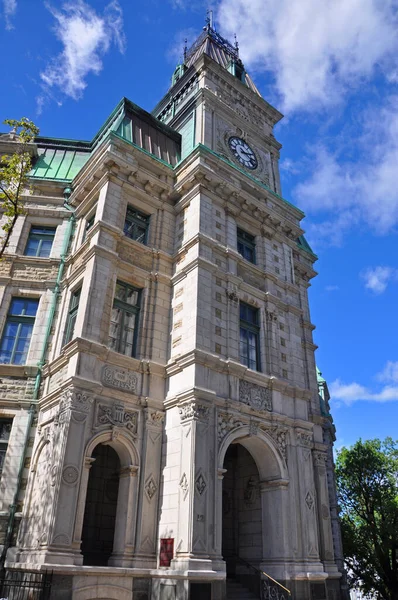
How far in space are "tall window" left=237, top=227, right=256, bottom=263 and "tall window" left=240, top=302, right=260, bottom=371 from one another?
2.80 metres

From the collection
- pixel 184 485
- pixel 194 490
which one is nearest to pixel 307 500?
pixel 194 490

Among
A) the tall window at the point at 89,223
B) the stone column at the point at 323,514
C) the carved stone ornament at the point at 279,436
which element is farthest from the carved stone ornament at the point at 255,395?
the tall window at the point at 89,223

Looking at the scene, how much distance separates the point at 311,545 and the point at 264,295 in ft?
32.5

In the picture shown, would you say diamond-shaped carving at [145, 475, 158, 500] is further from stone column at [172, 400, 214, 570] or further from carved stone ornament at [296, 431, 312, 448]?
carved stone ornament at [296, 431, 312, 448]

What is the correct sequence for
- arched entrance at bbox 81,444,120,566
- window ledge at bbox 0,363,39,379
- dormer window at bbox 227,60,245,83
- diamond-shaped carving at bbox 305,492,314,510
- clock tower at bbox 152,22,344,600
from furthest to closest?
1. dormer window at bbox 227,60,245,83
2. diamond-shaped carving at bbox 305,492,314,510
3. window ledge at bbox 0,363,39,379
4. arched entrance at bbox 81,444,120,566
5. clock tower at bbox 152,22,344,600

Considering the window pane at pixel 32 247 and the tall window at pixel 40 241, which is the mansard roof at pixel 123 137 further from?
the window pane at pixel 32 247

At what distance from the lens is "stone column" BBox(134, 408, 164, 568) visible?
14336 millimetres

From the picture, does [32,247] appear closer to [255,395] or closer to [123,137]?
[123,137]

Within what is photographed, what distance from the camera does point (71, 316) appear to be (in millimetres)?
17828

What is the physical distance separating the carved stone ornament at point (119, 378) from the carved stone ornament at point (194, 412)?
1910mm

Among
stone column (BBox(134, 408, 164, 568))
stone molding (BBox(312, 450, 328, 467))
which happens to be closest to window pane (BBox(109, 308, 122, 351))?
stone column (BBox(134, 408, 164, 568))

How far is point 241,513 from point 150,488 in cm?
535

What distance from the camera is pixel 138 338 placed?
688 inches

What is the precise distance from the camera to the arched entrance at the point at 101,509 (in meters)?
15.9
